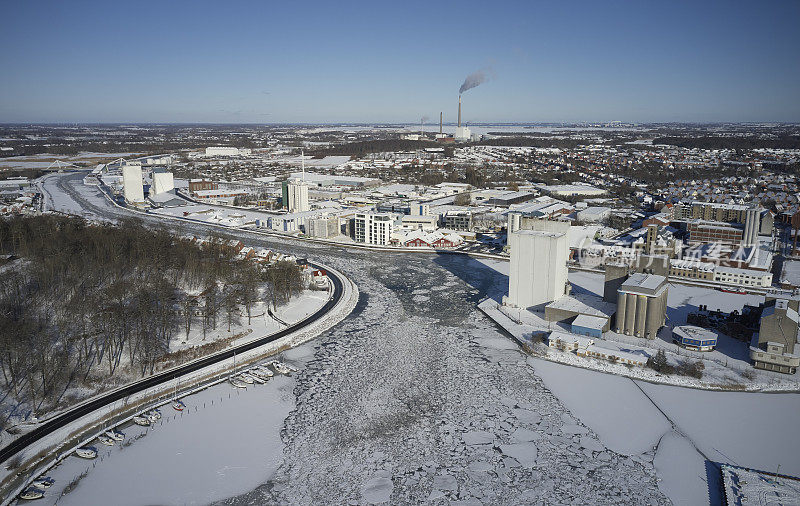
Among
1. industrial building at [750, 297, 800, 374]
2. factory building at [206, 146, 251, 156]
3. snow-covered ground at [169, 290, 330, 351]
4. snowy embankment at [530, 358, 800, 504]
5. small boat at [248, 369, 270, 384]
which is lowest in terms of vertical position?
snowy embankment at [530, 358, 800, 504]

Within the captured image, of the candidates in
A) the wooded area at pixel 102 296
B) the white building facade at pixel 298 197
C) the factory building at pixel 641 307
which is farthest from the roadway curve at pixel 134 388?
the white building facade at pixel 298 197

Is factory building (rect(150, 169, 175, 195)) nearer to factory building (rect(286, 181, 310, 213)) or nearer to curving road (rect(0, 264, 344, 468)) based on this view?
factory building (rect(286, 181, 310, 213))

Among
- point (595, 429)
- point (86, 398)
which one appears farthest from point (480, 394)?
point (86, 398)

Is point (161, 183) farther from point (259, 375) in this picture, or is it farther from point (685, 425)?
point (685, 425)

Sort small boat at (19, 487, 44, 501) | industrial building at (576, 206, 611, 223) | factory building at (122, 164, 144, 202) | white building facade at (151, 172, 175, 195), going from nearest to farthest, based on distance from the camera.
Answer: small boat at (19, 487, 44, 501), industrial building at (576, 206, 611, 223), factory building at (122, 164, 144, 202), white building facade at (151, 172, 175, 195)

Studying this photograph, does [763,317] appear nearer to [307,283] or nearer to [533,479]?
[533,479]

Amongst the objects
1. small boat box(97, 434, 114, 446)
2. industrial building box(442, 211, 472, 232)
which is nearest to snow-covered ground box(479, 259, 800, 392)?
small boat box(97, 434, 114, 446)

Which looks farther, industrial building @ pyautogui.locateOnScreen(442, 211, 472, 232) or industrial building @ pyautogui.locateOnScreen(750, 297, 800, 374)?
industrial building @ pyautogui.locateOnScreen(442, 211, 472, 232)
